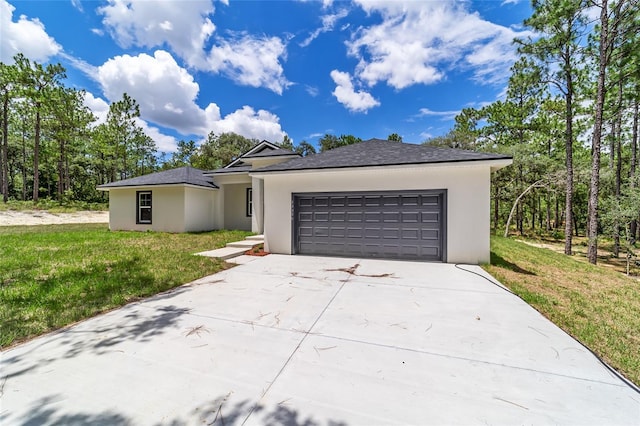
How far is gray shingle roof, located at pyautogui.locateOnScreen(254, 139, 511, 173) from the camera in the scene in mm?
6477

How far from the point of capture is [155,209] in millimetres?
12805

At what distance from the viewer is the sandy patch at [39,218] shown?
15.6 meters

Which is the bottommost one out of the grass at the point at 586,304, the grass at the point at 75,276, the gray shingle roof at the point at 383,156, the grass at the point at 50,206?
the grass at the point at 586,304

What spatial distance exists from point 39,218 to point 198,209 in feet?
44.2

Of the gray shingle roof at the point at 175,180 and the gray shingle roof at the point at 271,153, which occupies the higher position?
the gray shingle roof at the point at 271,153

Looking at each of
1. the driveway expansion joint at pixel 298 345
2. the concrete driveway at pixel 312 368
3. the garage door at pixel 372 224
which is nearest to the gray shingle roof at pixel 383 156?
the garage door at pixel 372 224

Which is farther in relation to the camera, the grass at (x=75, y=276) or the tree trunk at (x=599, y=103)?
the tree trunk at (x=599, y=103)

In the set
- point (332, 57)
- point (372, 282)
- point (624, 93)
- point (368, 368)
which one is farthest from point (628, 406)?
point (624, 93)

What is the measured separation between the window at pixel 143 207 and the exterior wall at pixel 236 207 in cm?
384

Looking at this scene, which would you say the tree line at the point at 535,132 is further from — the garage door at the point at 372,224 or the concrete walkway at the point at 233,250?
the concrete walkway at the point at 233,250

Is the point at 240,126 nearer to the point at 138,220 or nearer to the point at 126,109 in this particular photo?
the point at 126,109

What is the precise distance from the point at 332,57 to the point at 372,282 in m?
13.0

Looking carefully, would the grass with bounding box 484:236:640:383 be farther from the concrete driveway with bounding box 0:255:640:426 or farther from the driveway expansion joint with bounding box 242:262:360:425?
the driveway expansion joint with bounding box 242:262:360:425

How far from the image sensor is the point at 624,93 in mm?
12797
